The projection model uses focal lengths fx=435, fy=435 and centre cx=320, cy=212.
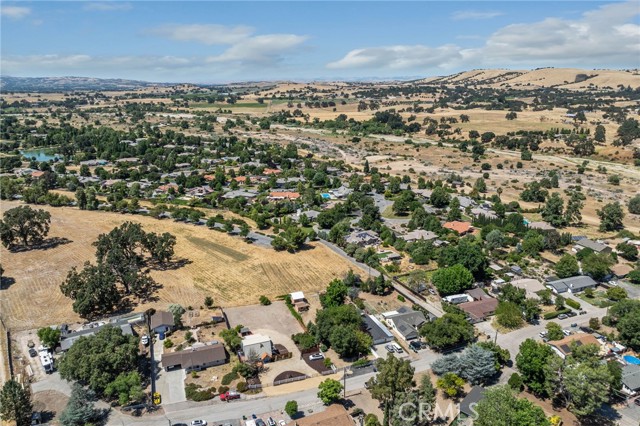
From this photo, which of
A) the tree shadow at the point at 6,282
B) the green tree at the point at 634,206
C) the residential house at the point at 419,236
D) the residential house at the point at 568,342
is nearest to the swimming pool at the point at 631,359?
the residential house at the point at 568,342

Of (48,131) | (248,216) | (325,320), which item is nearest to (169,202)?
(248,216)

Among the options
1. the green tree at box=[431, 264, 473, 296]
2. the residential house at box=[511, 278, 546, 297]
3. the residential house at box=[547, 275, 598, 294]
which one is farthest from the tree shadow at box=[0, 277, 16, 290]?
the residential house at box=[547, 275, 598, 294]

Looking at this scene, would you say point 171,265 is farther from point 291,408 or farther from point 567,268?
point 567,268

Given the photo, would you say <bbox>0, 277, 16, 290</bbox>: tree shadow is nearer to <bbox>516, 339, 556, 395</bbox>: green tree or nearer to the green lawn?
<bbox>516, 339, 556, 395</bbox>: green tree

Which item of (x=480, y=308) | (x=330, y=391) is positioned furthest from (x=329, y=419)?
(x=480, y=308)

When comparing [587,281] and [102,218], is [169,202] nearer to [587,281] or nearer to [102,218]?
[102,218]

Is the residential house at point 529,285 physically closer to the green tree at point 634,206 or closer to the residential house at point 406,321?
the residential house at point 406,321
